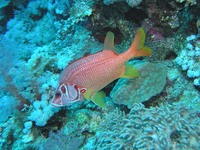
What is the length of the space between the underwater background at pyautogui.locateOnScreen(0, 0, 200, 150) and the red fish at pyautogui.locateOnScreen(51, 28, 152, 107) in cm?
45

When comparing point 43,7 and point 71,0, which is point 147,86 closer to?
point 71,0

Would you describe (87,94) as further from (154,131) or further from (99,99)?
(154,131)

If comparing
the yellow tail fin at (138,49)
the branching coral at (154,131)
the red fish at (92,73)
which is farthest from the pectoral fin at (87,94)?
the yellow tail fin at (138,49)

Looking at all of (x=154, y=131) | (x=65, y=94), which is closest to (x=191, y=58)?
(x=154, y=131)

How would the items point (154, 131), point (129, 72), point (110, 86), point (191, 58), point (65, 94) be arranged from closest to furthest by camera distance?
point (154, 131) → point (65, 94) → point (129, 72) → point (191, 58) → point (110, 86)

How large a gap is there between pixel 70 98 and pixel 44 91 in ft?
3.13

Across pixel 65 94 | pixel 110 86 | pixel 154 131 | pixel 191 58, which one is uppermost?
pixel 65 94

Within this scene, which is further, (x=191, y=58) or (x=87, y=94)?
(x=191, y=58)

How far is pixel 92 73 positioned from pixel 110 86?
3.44ft

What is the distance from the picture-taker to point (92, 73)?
2424 millimetres

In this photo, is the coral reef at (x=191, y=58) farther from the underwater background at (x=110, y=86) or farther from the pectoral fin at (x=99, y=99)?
the pectoral fin at (x=99, y=99)

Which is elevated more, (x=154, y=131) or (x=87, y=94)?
(x=87, y=94)

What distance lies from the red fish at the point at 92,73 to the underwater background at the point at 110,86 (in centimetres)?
45

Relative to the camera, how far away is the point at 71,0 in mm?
3816
